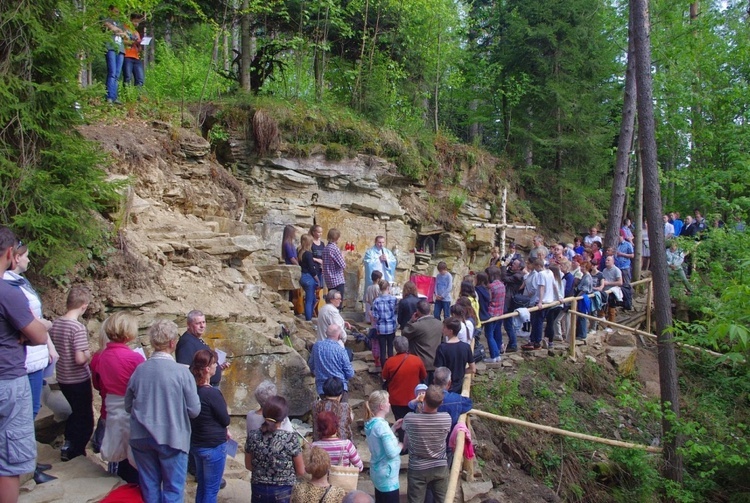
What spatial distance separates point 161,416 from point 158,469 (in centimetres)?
55

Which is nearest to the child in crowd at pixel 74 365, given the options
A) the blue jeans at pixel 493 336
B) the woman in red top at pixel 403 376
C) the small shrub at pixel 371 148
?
the woman in red top at pixel 403 376

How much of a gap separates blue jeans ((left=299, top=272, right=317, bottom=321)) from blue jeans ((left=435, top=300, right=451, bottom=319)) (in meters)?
2.55

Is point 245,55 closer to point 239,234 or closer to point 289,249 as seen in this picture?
point 239,234

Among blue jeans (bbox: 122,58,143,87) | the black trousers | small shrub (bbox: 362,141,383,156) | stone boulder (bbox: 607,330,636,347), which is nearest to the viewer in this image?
the black trousers

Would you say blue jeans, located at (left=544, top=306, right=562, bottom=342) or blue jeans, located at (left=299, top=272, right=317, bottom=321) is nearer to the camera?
blue jeans, located at (left=299, top=272, right=317, bottom=321)

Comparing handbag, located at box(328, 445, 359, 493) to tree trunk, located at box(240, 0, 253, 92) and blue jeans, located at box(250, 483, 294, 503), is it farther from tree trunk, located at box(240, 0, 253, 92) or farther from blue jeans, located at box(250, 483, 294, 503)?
tree trunk, located at box(240, 0, 253, 92)

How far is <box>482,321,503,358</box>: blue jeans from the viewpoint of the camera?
10906 millimetres

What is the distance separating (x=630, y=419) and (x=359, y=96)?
36.9 ft

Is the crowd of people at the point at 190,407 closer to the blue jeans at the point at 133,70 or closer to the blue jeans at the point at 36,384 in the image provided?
the blue jeans at the point at 36,384

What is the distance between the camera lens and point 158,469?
191 inches

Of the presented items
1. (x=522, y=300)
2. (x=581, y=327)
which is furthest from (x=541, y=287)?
(x=581, y=327)

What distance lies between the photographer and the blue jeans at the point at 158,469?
474 cm

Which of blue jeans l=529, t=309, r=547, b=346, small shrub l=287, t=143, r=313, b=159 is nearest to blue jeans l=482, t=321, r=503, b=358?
blue jeans l=529, t=309, r=547, b=346

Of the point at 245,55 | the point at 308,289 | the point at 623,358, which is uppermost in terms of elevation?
the point at 245,55
